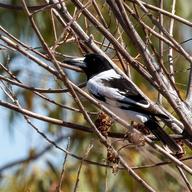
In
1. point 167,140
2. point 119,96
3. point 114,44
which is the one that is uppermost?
point 114,44

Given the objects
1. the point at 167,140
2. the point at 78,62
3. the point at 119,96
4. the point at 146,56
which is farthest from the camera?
the point at 78,62

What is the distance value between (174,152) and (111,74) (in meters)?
1.05

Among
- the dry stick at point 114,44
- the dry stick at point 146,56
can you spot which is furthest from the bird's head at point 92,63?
the dry stick at point 146,56

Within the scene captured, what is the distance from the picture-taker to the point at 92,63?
4715 mm

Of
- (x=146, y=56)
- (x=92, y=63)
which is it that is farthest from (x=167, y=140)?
(x=92, y=63)

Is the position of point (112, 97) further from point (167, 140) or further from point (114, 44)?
point (114, 44)

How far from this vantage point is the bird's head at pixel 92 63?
15.2ft

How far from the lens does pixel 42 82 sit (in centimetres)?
555

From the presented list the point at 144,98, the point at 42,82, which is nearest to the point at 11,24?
the point at 42,82

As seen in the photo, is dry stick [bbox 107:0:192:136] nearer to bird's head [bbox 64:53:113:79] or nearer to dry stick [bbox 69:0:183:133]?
dry stick [bbox 69:0:183:133]

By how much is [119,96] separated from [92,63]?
1.67ft

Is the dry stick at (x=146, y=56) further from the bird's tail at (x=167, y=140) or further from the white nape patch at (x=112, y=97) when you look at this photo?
the white nape patch at (x=112, y=97)

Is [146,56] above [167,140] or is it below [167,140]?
above

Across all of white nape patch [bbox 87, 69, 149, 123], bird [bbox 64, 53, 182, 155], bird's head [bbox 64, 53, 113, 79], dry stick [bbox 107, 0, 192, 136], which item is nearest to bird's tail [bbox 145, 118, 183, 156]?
bird [bbox 64, 53, 182, 155]
